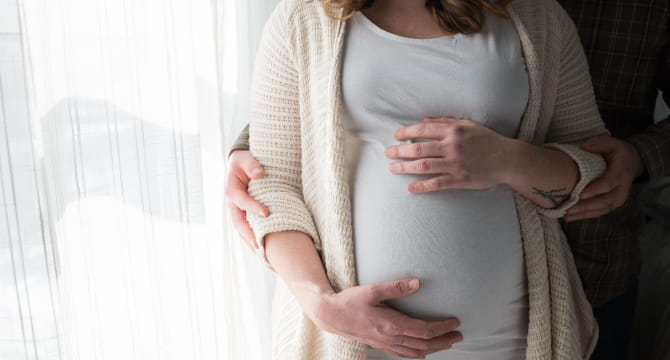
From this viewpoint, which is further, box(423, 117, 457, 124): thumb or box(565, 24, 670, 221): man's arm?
box(565, 24, 670, 221): man's arm

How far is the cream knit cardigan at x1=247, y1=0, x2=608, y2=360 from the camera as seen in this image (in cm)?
91

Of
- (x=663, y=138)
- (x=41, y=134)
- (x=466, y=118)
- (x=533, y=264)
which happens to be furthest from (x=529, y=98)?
(x=41, y=134)

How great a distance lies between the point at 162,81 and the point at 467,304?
71cm

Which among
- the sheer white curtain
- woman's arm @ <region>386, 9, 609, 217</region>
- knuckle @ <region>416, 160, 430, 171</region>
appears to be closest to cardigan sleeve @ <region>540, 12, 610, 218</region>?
woman's arm @ <region>386, 9, 609, 217</region>

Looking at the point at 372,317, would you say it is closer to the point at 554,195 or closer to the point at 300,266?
the point at 300,266

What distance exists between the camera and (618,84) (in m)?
1.24

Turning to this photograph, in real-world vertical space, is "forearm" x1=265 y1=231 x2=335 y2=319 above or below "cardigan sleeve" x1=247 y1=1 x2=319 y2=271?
below


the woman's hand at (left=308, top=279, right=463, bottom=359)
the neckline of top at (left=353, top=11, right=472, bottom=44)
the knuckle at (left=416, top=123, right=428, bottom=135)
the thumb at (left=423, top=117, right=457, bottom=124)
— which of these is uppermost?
the neckline of top at (left=353, top=11, right=472, bottom=44)

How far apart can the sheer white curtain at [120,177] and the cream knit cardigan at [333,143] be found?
258 millimetres

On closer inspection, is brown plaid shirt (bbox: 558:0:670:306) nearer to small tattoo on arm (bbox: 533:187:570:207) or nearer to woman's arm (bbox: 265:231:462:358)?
small tattoo on arm (bbox: 533:187:570:207)

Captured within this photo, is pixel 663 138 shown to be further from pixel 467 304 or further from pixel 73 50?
pixel 73 50

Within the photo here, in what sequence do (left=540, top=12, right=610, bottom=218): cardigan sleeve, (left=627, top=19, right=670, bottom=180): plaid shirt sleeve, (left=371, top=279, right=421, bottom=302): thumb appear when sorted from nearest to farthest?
(left=371, top=279, right=421, bottom=302): thumb < (left=540, top=12, right=610, bottom=218): cardigan sleeve < (left=627, top=19, right=670, bottom=180): plaid shirt sleeve

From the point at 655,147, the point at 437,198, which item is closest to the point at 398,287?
the point at 437,198

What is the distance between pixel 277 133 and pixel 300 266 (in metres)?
0.23
